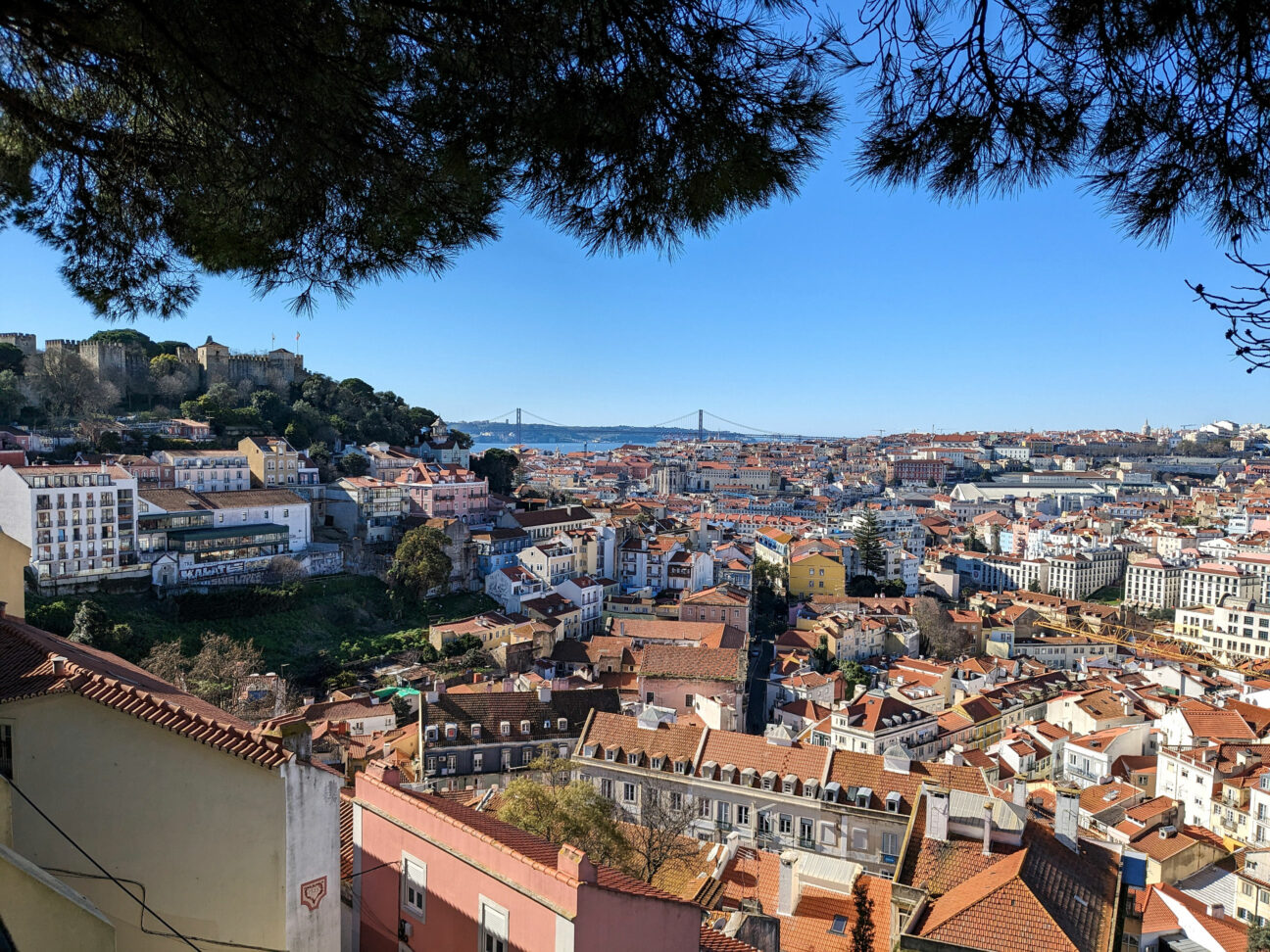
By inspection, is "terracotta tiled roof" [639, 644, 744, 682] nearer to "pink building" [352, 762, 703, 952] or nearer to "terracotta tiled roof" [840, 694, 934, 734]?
"terracotta tiled roof" [840, 694, 934, 734]

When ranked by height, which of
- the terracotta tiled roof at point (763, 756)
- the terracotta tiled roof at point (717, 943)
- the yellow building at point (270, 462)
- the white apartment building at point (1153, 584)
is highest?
the yellow building at point (270, 462)

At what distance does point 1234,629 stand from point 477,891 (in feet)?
118

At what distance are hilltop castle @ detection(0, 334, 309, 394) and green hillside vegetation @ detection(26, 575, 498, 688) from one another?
1562 centimetres

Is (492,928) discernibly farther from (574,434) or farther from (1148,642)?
(574,434)

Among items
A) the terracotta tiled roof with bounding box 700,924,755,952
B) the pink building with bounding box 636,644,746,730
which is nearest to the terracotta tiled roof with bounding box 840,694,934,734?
the pink building with bounding box 636,644,746,730

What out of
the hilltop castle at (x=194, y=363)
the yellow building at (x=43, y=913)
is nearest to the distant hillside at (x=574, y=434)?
the hilltop castle at (x=194, y=363)

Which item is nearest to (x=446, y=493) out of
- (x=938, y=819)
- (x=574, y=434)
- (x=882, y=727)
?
(x=882, y=727)

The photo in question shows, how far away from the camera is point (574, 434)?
172250 millimetres

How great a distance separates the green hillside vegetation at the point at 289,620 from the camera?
63.0 feet

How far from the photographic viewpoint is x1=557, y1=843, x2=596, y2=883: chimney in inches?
144

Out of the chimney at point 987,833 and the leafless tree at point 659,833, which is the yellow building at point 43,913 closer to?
the leafless tree at point 659,833

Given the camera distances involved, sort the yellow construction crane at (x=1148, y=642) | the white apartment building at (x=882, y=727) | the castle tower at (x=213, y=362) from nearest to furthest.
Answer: the white apartment building at (x=882, y=727)
the yellow construction crane at (x=1148, y=642)
the castle tower at (x=213, y=362)

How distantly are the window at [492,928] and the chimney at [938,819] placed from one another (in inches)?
204

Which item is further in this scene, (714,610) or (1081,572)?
(1081,572)
